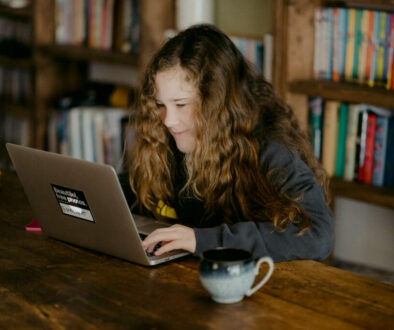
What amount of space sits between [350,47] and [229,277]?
145 centimetres

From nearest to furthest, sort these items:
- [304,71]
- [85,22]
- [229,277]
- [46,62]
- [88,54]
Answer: [229,277], [304,71], [88,54], [85,22], [46,62]

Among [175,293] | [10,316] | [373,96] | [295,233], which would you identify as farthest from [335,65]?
[10,316]

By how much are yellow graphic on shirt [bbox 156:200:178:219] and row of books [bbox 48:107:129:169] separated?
4.12ft

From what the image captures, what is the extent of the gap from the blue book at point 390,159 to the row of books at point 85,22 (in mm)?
1416

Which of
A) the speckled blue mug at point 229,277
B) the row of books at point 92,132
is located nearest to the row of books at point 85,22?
the row of books at point 92,132

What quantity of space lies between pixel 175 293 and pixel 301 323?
254 millimetres

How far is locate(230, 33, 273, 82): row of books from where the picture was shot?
256cm

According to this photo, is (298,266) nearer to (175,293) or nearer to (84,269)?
(175,293)

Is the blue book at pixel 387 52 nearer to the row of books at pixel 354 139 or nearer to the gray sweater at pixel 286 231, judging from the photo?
the row of books at pixel 354 139

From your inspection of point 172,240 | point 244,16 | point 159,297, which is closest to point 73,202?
point 172,240

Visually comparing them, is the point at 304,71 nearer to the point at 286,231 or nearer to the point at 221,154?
the point at 221,154

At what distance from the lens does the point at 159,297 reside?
4.06ft

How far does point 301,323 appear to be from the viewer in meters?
1.13

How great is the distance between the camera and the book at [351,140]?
2.44 meters
